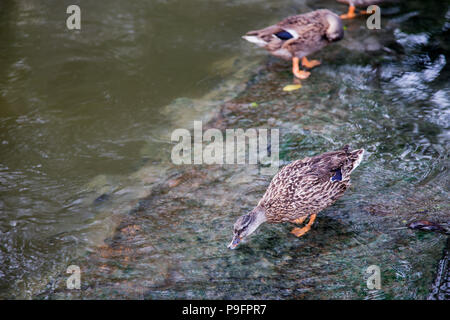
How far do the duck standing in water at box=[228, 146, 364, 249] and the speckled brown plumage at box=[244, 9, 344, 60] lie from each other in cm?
285

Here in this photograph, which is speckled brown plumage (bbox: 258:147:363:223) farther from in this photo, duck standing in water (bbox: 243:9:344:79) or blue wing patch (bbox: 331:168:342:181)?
duck standing in water (bbox: 243:9:344:79)

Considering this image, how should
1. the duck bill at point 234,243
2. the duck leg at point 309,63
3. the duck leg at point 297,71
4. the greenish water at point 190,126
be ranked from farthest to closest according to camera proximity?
the duck leg at point 309,63
the duck leg at point 297,71
the duck bill at point 234,243
the greenish water at point 190,126

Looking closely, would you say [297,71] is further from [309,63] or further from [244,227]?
[244,227]

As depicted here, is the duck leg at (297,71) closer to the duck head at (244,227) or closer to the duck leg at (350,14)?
the duck leg at (350,14)

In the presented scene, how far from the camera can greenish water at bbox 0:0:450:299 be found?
3961 millimetres

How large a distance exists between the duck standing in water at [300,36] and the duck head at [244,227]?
134 inches

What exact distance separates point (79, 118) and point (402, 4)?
21.4ft

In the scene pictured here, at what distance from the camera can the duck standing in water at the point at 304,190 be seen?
4293 mm

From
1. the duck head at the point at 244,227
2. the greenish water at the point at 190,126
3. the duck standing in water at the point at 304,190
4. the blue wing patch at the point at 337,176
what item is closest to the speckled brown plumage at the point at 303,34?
the greenish water at the point at 190,126

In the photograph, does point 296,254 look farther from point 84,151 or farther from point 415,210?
point 84,151

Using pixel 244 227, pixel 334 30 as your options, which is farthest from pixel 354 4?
pixel 244 227

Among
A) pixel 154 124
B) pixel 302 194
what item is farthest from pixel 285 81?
pixel 302 194

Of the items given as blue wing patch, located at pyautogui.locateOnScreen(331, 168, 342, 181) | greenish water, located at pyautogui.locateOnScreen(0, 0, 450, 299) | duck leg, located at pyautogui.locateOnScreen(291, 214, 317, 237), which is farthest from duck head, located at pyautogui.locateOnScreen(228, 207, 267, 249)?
blue wing patch, located at pyautogui.locateOnScreen(331, 168, 342, 181)

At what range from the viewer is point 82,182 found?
5.30m
